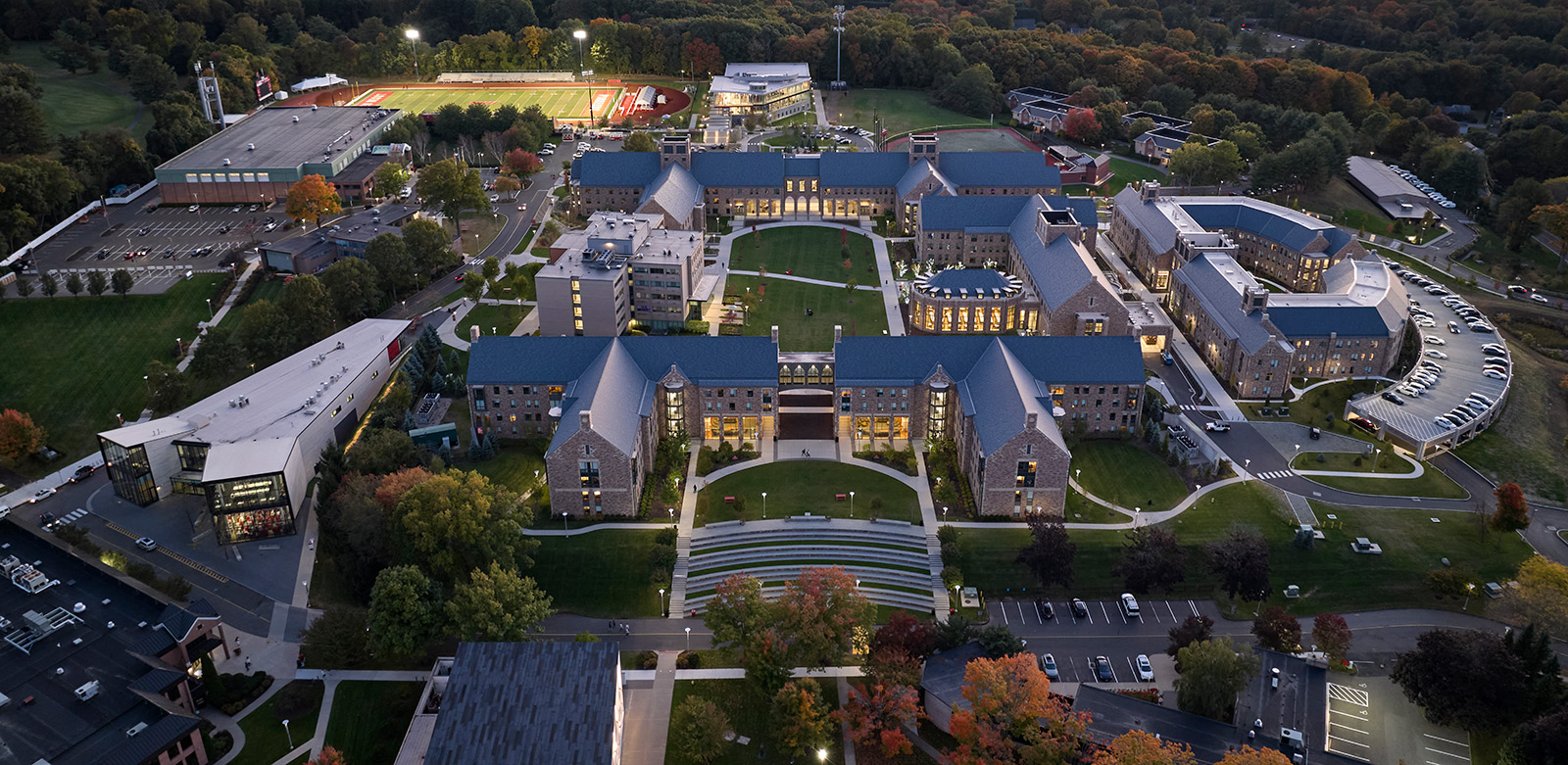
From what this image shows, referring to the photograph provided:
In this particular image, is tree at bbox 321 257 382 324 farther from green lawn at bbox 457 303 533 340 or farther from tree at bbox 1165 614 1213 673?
tree at bbox 1165 614 1213 673

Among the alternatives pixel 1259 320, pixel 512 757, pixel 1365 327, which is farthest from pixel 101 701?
pixel 1365 327

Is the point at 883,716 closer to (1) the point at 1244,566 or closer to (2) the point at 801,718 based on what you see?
(2) the point at 801,718

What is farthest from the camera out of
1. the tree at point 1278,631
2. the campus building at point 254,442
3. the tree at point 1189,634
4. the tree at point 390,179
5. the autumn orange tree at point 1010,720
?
the tree at point 390,179

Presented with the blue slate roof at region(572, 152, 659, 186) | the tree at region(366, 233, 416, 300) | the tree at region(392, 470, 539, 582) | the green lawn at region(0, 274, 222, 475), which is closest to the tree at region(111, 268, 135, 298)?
the green lawn at region(0, 274, 222, 475)

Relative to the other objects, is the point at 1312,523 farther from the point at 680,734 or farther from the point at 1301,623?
the point at 680,734

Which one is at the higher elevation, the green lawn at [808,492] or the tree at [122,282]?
the tree at [122,282]

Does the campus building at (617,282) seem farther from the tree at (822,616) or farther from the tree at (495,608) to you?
the tree at (822,616)

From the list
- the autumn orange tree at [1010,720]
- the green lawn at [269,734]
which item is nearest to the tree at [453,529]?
the green lawn at [269,734]
